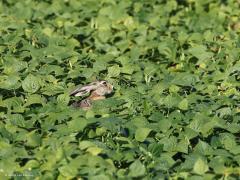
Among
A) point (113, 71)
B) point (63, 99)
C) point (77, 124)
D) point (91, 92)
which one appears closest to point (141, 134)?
point (77, 124)

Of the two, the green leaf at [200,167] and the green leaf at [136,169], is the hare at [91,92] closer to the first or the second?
the green leaf at [136,169]

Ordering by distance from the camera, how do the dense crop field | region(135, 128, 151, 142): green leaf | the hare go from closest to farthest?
the dense crop field → region(135, 128, 151, 142): green leaf → the hare

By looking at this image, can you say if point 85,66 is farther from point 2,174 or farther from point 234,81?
point 2,174

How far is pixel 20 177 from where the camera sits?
3131 millimetres

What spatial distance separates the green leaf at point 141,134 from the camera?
3.40 metres

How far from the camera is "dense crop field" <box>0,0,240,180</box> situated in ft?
10.5

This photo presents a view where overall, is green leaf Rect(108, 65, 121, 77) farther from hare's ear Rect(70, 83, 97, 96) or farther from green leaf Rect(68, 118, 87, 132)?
green leaf Rect(68, 118, 87, 132)

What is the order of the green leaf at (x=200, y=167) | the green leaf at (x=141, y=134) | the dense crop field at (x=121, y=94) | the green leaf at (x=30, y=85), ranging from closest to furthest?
the green leaf at (x=200, y=167), the dense crop field at (x=121, y=94), the green leaf at (x=141, y=134), the green leaf at (x=30, y=85)

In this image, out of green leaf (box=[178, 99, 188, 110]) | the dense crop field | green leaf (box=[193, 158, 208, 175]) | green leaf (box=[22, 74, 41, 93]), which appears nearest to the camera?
green leaf (box=[193, 158, 208, 175])

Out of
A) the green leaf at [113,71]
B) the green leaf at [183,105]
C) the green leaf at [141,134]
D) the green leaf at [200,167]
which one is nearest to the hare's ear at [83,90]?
the green leaf at [113,71]

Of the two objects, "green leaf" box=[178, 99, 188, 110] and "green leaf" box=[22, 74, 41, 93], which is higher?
"green leaf" box=[22, 74, 41, 93]

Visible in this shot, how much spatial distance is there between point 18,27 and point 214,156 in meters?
2.58

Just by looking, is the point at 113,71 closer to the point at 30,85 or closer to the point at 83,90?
the point at 83,90

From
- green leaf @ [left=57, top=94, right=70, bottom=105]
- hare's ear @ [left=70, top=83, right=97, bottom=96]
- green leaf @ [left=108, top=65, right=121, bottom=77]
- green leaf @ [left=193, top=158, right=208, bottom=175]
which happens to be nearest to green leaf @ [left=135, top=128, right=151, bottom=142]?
green leaf @ [left=193, top=158, right=208, bottom=175]
